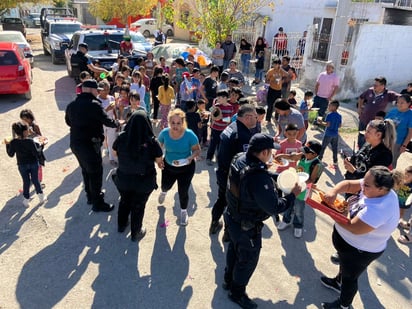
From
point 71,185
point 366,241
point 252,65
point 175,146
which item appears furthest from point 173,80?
point 366,241

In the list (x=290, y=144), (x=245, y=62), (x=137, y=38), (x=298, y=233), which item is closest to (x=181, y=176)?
(x=290, y=144)

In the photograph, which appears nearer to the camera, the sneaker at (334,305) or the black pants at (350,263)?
the black pants at (350,263)

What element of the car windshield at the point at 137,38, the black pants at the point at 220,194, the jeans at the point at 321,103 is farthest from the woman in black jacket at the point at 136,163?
the car windshield at the point at 137,38

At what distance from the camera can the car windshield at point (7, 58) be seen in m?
10.0

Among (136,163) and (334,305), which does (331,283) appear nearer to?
(334,305)

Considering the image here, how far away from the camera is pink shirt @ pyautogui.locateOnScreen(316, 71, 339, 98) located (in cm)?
870

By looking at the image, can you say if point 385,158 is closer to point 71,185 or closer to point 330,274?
point 330,274

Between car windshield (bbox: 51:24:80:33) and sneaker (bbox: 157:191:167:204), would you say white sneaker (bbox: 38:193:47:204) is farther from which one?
car windshield (bbox: 51:24:80:33)

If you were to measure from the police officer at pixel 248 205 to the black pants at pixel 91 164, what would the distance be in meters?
2.33

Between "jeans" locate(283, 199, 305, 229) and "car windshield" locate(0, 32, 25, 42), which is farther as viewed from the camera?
"car windshield" locate(0, 32, 25, 42)

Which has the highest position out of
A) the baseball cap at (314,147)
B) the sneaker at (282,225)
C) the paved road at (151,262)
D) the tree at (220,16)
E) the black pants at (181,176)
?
the tree at (220,16)

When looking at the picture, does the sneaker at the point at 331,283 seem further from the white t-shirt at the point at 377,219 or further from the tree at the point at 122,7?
the tree at the point at 122,7

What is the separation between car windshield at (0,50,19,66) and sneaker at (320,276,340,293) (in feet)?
33.9

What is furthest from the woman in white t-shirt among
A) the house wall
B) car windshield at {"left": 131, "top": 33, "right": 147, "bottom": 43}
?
car windshield at {"left": 131, "top": 33, "right": 147, "bottom": 43}
